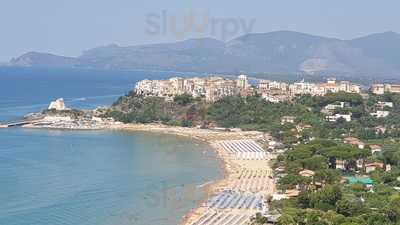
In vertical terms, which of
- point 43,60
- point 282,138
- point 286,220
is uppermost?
point 43,60

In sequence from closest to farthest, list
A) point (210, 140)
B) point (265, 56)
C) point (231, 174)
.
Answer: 1. point (231, 174)
2. point (210, 140)
3. point (265, 56)

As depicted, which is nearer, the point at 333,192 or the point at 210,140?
the point at 333,192

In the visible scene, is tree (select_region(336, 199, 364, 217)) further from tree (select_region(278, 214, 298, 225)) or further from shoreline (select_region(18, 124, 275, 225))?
shoreline (select_region(18, 124, 275, 225))

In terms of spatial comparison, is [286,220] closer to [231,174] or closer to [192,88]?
[231,174]

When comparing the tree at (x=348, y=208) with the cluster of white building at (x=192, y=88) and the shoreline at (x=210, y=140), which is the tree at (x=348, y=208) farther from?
the cluster of white building at (x=192, y=88)

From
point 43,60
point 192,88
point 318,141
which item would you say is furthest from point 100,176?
point 43,60

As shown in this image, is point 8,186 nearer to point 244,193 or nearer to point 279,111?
point 244,193
